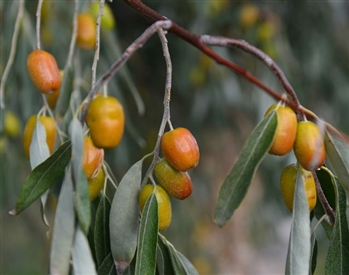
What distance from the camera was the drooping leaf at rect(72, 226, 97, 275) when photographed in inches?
25.6

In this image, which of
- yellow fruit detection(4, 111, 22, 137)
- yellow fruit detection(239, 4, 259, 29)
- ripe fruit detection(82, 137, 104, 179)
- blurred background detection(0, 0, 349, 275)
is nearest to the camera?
ripe fruit detection(82, 137, 104, 179)

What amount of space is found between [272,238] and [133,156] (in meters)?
1.66

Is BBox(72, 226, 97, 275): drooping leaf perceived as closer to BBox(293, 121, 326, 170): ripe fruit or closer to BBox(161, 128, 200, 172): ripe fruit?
BBox(161, 128, 200, 172): ripe fruit

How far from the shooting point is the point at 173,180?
730 millimetres

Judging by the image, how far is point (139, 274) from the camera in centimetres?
70

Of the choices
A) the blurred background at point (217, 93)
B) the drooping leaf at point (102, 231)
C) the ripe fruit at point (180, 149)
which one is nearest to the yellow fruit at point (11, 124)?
the blurred background at point (217, 93)

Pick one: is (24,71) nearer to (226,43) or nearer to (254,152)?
(226,43)

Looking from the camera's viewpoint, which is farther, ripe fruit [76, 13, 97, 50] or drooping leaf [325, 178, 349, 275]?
ripe fruit [76, 13, 97, 50]

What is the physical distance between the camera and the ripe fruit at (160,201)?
733 mm

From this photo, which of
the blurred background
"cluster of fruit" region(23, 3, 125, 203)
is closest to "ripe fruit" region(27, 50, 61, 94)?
"cluster of fruit" region(23, 3, 125, 203)

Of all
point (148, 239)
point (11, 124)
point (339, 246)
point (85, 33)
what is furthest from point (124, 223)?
point (11, 124)

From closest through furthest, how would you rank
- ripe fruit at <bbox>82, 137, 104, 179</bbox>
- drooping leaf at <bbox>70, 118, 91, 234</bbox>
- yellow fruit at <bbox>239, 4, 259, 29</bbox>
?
drooping leaf at <bbox>70, 118, 91, 234</bbox>
ripe fruit at <bbox>82, 137, 104, 179</bbox>
yellow fruit at <bbox>239, 4, 259, 29</bbox>

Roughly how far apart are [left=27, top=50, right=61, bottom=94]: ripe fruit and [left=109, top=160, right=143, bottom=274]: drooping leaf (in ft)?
0.60

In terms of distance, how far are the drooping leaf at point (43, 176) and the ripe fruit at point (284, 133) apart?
236 mm
